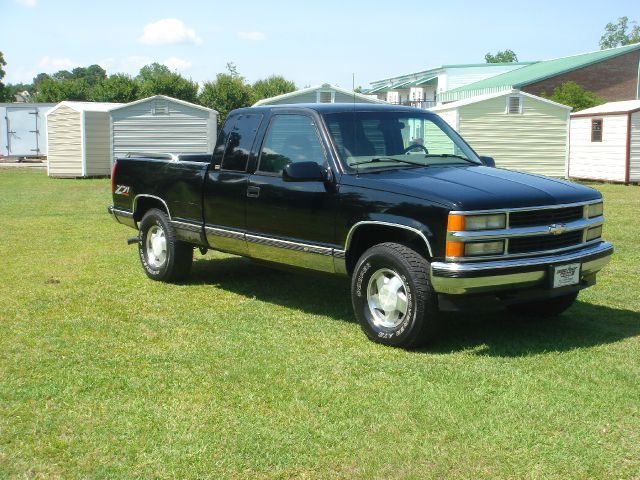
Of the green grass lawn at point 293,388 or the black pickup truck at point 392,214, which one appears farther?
the black pickup truck at point 392,214

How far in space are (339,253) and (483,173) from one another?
1365 mm

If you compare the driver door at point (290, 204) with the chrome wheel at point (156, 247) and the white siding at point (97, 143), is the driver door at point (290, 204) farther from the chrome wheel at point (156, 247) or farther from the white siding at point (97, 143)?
the white siding at point (97, 143)

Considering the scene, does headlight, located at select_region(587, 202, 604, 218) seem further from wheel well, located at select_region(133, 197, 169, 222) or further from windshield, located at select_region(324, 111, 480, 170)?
wheel well, located at select_region(133, 197, 169, 222)

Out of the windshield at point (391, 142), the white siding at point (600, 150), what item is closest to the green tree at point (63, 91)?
the white siding at point (600, 150)

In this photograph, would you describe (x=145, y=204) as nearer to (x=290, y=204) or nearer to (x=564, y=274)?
(x=290, y=204)

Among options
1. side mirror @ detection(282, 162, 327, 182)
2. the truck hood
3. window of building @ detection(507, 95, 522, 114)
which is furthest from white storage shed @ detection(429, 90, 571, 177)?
side mirror @ detection(282, 162, 327, 182)

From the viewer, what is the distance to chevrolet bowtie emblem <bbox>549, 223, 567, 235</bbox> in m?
6.28

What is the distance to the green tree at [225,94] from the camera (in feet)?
158

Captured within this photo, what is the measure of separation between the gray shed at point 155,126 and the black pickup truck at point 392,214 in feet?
71.5

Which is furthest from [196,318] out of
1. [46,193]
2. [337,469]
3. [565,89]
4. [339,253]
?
[565,89]

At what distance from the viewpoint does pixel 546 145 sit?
29281 millimetres

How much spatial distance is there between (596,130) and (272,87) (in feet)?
92.1

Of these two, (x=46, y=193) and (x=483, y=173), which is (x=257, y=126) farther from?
(x=46, y=193)

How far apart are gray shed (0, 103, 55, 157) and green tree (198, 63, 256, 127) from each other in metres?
11.2
